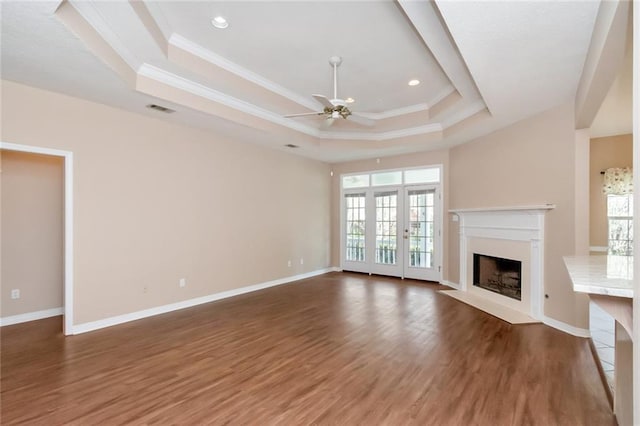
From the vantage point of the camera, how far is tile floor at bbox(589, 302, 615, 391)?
303 cm

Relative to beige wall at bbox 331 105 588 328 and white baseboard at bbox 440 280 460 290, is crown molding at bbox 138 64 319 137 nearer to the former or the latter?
beige wall at bbox 331 105 588 328

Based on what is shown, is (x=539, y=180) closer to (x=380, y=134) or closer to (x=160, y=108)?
(x=380, y=134)

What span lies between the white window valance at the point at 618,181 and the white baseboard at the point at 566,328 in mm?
3312

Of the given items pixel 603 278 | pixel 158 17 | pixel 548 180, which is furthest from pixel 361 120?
pixel 603 278

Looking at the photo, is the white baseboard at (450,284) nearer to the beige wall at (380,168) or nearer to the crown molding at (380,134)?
the beige wall at (380,168)

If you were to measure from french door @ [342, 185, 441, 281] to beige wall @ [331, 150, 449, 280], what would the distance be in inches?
7.0

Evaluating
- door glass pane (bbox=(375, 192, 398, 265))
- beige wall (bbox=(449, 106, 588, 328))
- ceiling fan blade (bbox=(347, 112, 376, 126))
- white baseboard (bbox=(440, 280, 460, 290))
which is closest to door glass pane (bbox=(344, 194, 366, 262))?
door glass pane (bbox=(375, 192, 398, 265))

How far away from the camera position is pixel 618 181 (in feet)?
18.7

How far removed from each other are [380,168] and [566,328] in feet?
15.6

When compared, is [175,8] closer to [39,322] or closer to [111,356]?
[111,356]

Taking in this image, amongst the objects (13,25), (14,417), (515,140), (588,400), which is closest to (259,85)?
(13,25)

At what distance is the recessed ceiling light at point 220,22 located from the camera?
312cm

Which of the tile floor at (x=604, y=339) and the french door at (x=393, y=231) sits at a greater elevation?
the french door at (x=393, y=231)

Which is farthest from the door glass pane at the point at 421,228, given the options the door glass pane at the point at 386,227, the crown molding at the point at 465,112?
the crown molding at the point at 465,112
